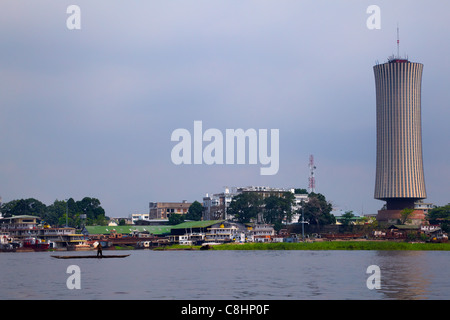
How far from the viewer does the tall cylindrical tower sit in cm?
19538

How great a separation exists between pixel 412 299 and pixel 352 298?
4.13 metres

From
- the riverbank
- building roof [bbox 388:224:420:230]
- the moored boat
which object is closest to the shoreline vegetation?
the riverbank

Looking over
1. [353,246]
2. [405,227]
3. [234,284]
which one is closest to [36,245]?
[353,246]

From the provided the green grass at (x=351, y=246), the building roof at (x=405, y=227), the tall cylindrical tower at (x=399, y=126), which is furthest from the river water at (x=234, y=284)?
the tall cylindrical tower at (x=399, y=126)

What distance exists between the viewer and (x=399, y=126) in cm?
19600

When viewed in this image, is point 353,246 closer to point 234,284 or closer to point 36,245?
point 36,245

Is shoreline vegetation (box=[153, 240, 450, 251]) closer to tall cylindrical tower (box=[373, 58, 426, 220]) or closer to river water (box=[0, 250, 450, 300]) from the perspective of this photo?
tall cylindrical tower (box=[373, 58, 426, 220])

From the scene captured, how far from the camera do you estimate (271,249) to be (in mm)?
151750

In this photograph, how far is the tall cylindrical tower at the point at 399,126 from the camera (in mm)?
195375

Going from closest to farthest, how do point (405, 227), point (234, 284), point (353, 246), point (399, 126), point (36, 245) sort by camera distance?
point (234, 284) → point (353, 246) → point (36, 245) → point (405, 227) → point (399, 126)

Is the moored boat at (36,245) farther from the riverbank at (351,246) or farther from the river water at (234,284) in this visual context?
the river water at (234,284)
